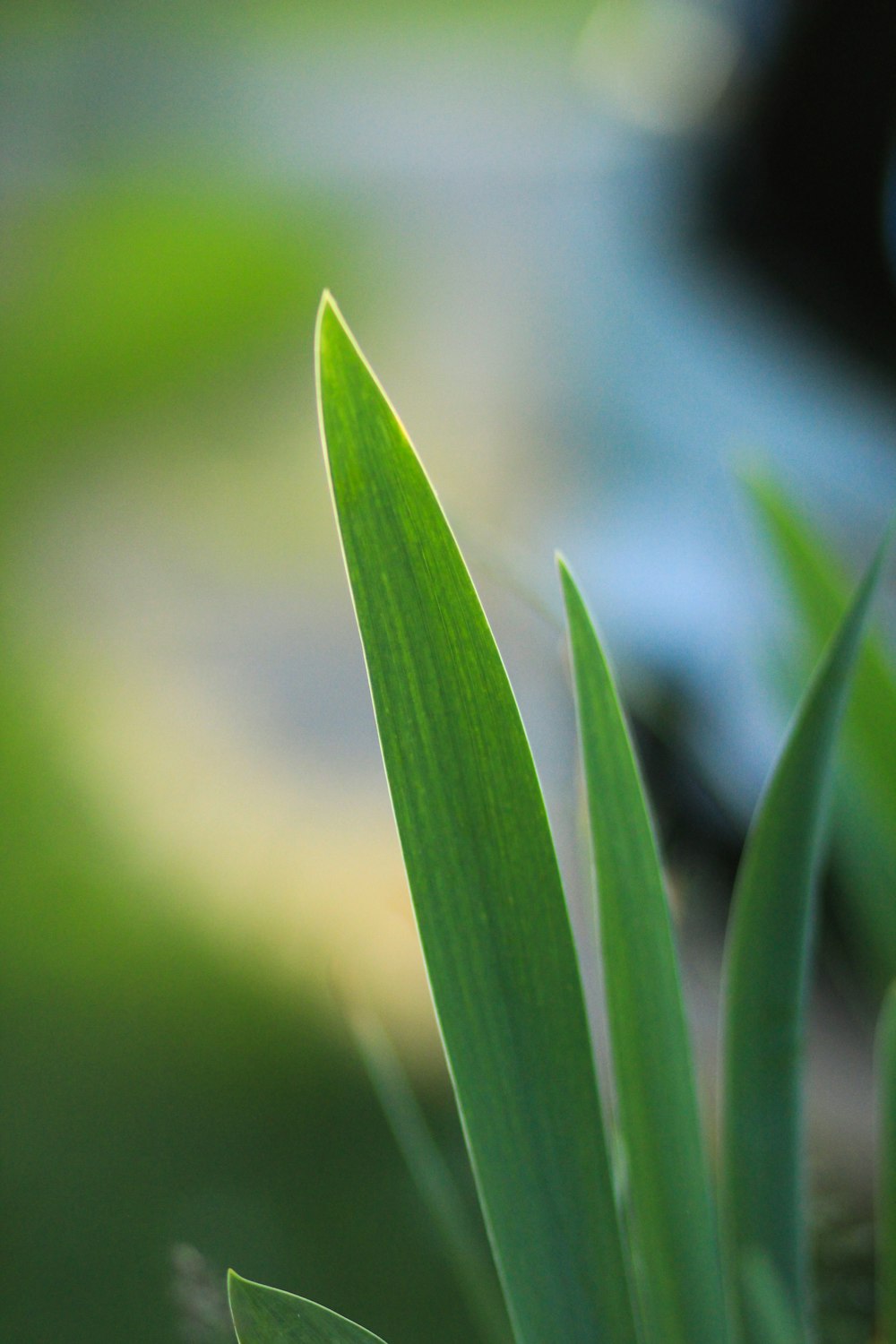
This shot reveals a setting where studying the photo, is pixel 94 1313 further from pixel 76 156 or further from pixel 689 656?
pixel 76 156

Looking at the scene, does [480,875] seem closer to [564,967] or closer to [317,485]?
[564,967]

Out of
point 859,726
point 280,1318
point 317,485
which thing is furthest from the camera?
point 317,485

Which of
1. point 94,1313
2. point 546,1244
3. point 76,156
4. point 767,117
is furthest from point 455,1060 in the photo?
point 76,156

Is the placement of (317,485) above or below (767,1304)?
above

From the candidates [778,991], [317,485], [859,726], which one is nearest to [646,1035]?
[778,991]

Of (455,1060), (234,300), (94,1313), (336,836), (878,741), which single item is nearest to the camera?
(455,1060)

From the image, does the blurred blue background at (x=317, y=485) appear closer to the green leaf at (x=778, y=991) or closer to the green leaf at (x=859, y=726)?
the green leaf at (x=859, y=726)

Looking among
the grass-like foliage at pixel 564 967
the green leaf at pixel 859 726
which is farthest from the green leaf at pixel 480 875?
the green leaf at pixel 859 726
